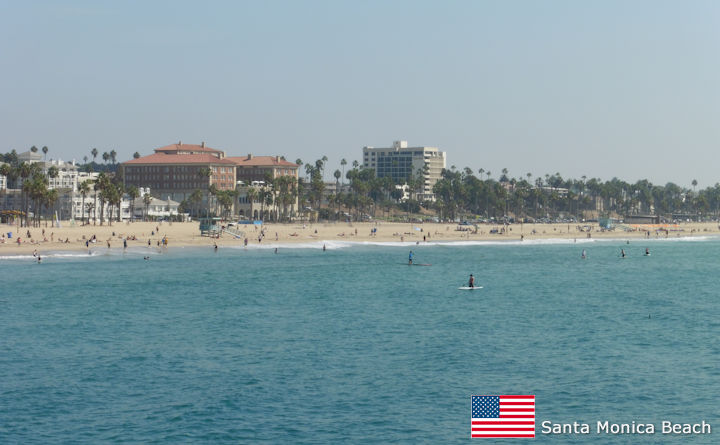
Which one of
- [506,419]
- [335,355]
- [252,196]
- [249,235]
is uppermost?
[252,196]

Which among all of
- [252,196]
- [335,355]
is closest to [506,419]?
[335,355]

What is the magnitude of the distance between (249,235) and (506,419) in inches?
4520

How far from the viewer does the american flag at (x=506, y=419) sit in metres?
24.7

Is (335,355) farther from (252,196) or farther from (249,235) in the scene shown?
(252,196)

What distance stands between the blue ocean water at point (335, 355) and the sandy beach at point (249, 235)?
30.8 metres

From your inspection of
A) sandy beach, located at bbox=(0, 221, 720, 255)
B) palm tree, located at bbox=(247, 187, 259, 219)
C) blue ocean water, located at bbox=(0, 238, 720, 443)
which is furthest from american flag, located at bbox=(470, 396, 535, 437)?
palm tree, located at bbox=(247, 187, 259, 219)

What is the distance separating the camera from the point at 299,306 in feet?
184

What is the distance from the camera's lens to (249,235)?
13750cm

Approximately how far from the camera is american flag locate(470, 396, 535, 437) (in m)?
24.7

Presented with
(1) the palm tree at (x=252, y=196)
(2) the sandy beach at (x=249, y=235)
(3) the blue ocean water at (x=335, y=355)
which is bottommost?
(3) the blue ocean water at (x=335, y=355)

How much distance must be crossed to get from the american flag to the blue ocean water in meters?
1.09

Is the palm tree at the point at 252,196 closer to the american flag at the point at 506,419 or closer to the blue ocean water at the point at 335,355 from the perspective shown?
the blue ocean water at the point at 335,355

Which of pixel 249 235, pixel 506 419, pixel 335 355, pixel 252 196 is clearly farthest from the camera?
pixel 252 196

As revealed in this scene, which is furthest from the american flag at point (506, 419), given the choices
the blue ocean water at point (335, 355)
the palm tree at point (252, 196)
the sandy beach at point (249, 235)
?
the palm tree at point (252, 196)
